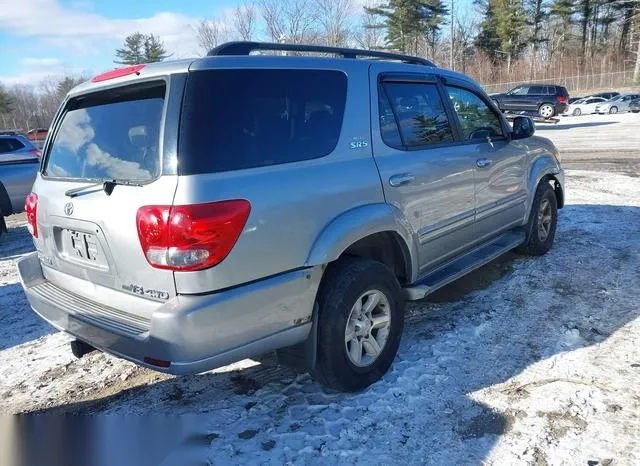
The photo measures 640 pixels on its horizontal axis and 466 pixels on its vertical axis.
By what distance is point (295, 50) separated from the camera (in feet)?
10.7

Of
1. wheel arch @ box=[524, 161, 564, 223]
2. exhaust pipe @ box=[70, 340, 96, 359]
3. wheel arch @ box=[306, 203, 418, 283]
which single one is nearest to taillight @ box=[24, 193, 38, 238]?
exhaust pipe @ box=[70, 340, 96, 359]

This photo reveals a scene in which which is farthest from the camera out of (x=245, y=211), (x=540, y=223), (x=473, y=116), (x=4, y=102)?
(x=4, y=102)

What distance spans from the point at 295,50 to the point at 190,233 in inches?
61.8

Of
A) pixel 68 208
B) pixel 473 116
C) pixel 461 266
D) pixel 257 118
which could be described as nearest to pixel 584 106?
pixel 473 116

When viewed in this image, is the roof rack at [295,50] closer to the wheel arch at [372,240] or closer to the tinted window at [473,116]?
A: the tinted window at [473,116]

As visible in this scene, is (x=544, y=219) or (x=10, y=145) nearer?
(x=544, y=219)

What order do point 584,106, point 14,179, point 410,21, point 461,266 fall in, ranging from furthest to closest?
point 410,21, point 584,106, point 14,179, point 461,266

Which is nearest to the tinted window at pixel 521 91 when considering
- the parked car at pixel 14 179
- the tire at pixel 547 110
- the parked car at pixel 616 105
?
the tire at pixel 547 110

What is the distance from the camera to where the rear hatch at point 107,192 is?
245cm

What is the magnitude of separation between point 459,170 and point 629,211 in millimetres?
4646

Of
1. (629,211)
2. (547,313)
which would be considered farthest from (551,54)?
(547,313)

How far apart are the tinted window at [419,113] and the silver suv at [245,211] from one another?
2 centimetres

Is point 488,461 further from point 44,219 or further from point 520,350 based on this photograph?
point 44,219

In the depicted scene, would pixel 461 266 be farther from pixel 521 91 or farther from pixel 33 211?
pixel 521 91
